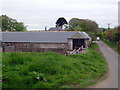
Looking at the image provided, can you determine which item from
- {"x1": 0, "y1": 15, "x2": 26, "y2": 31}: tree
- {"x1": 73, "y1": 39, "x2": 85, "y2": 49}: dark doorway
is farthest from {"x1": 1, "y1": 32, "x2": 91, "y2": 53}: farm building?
{"x1": 0, "y1": 15, "x2": 26, "y2": 31}: tree

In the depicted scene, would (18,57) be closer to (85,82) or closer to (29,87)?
(29,87)

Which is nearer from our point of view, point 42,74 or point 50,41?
point 42,74

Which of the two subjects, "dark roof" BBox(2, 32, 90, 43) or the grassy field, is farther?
"dark roof" BBox(2, 32, 90, 43)

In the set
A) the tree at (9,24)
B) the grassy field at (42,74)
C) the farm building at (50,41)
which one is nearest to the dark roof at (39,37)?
the farm building at (50,41)

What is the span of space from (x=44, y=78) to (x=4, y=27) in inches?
1843

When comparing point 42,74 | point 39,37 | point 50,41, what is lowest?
point 42,74

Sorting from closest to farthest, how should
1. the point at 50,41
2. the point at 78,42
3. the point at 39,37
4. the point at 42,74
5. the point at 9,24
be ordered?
the point at 42,74, the point at 50,41, the point at 78,42, the point at 39,37, the point at 9,24

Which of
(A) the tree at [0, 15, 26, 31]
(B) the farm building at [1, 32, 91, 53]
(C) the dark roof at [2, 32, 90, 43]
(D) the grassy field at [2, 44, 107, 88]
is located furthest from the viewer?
(A) the tree at [0, 15, 26, 31]

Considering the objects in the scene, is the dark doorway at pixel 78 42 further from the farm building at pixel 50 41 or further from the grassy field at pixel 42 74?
the grassy field at pixel 42 74

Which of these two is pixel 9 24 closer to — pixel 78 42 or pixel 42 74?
pixel 78 42

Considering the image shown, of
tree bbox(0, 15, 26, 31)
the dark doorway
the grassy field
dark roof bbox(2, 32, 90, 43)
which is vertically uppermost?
tree bbox(0, 15, 26, 31)

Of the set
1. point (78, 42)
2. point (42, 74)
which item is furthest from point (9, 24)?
point (42, 74)

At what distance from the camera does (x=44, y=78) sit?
794 cm

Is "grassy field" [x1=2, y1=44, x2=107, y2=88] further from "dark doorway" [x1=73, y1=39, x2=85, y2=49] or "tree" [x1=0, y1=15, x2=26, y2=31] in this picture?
"tree" [x1=0, y1=15, x2=26, y2=31]
